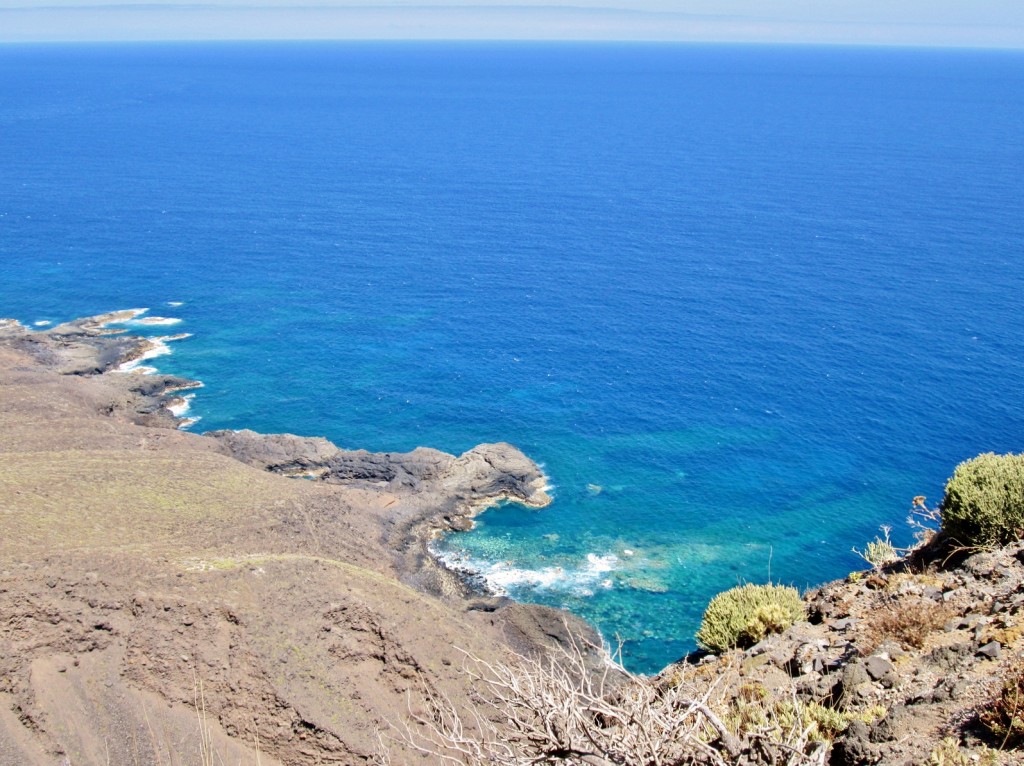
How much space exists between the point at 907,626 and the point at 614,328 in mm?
79214

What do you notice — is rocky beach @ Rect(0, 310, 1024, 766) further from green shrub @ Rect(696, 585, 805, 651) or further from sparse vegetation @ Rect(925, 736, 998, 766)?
green shrub @ Rect(696, 585, 805, 651)

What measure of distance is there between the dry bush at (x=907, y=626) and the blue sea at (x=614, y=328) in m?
31.1

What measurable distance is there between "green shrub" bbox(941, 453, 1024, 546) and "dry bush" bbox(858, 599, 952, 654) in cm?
525

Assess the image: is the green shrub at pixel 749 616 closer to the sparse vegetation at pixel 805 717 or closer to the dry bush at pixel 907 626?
the dry bush at pixel 907 626

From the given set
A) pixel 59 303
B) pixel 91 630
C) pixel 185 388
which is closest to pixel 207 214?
pixel 59 303

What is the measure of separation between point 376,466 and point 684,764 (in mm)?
58231

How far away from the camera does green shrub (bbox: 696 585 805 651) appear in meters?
28.8

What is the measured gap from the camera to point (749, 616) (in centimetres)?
2934

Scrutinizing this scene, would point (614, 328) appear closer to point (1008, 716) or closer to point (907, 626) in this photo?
point (907, 626)

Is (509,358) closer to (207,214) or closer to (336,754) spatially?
(336,754)

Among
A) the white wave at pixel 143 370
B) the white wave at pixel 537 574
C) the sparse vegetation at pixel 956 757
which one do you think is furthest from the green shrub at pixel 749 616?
the white wave at pixel 143 370

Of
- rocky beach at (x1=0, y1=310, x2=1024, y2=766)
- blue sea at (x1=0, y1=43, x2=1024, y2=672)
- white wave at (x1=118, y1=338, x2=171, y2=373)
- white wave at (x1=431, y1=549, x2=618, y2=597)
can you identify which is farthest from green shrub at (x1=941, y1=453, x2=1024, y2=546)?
white wave at (x1=118, y1=338, x2=171, y2=373)

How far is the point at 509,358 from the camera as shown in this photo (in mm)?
94312

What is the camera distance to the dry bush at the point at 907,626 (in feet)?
75.7
